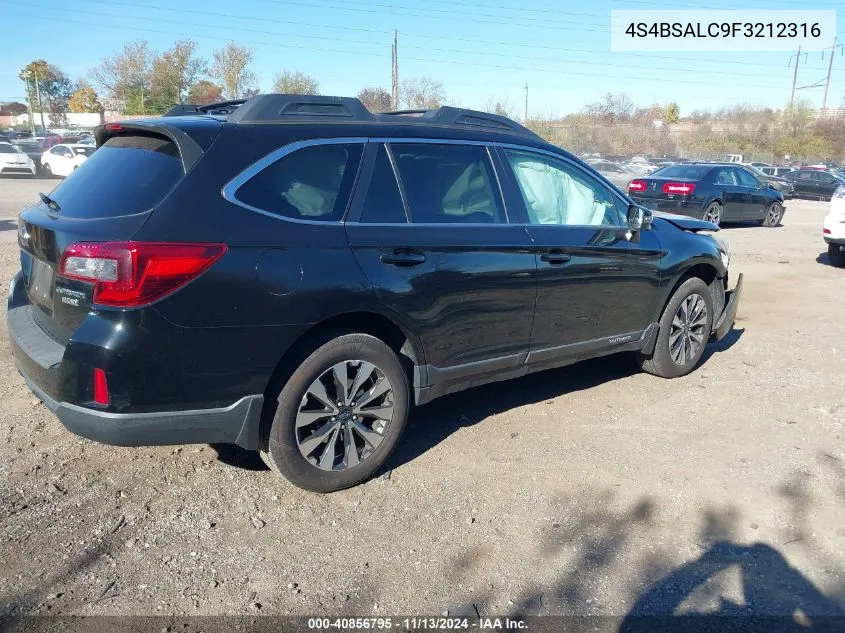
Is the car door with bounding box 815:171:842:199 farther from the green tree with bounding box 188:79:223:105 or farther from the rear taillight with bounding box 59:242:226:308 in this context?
the rear taillight with bounding box 59:242:226:308

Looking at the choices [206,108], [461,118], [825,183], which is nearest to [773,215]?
[825,183]

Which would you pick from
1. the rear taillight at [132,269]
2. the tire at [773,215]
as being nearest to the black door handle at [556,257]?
the rear taillight at [132,269]

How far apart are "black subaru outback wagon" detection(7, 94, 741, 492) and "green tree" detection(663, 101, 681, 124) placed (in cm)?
8254

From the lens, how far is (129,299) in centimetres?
296

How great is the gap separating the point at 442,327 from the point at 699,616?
1833mm

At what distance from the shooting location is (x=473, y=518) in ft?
11.5

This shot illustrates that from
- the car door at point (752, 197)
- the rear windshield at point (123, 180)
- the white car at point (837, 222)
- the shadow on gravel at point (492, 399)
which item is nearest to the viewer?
the rear windshield at point (123, 180)

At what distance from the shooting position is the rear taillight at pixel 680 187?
1580 centimetres

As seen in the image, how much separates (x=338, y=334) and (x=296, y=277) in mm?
404

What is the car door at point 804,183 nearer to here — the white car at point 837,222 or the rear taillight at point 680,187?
the rear taillight at point 680,187

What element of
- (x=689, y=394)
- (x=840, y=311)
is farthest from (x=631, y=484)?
(x=840, y=311)

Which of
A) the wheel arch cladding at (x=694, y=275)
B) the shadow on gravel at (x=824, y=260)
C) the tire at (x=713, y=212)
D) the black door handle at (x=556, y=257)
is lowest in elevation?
the shadow on gravel at (x=824, y=260)

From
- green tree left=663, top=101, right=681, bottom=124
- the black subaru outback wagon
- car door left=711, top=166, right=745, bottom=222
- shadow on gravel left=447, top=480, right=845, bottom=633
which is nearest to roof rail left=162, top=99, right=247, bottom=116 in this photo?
the black subaru outback wagon

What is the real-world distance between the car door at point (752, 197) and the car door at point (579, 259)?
1325 centimetres
